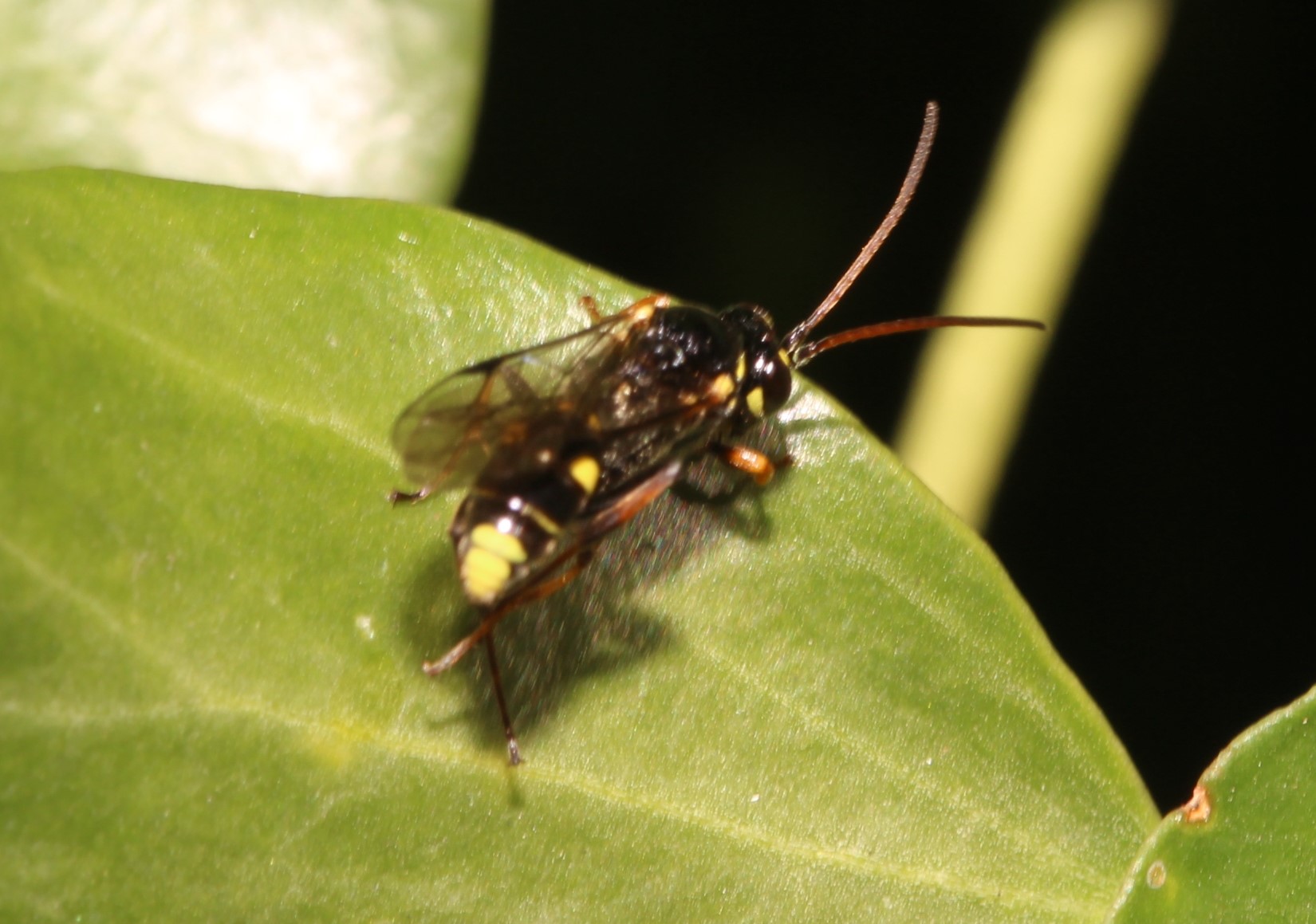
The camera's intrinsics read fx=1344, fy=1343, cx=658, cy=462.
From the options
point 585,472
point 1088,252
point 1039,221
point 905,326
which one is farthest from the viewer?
point 1088,252

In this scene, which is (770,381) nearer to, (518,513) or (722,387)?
(722,387)

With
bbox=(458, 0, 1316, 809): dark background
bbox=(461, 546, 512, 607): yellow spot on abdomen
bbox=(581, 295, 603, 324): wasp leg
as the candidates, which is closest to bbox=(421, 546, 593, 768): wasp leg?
bbox=(461, 546, 512, 607): yellow spot on abdomen

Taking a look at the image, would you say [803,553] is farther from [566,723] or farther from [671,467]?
[566,723]

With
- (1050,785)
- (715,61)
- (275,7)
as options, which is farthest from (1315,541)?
(275,7)

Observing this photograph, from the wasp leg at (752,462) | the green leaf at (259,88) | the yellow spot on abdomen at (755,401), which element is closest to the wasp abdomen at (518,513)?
the wasp leg at (752,462)

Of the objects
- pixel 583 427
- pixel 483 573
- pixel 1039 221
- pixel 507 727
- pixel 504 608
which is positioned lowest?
pixel 507 727

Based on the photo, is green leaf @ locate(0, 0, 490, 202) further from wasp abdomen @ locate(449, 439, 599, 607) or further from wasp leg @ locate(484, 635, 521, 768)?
→ wasp leg @ locate(484, 635, 521, 768)

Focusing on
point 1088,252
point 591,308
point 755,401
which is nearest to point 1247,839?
point 755,401
